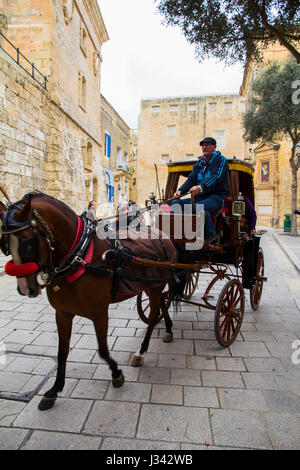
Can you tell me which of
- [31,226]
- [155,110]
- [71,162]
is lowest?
[31,226]

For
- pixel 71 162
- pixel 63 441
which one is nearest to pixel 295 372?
pixel 63 441

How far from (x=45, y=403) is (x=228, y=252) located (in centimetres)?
304

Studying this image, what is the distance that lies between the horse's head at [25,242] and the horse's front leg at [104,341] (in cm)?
61

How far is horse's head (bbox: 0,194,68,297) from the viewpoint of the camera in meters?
1.86

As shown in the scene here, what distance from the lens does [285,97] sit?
1380 centimetres

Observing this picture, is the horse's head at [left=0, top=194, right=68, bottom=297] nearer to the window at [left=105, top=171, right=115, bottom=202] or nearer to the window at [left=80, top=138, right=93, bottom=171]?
the window at [left=80, top=138, right=93, bottom=171]

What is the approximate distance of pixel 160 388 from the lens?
100 inches

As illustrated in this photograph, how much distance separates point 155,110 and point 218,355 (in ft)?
Answer: 117

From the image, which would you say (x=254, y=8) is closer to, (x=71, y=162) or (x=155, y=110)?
(x=71, y=162)

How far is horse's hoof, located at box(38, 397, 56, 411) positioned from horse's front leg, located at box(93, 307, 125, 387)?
0.50 m

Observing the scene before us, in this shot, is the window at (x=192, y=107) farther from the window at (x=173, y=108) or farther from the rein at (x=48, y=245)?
the rein at (x=48, y=245)

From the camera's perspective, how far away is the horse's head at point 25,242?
1.86 m
